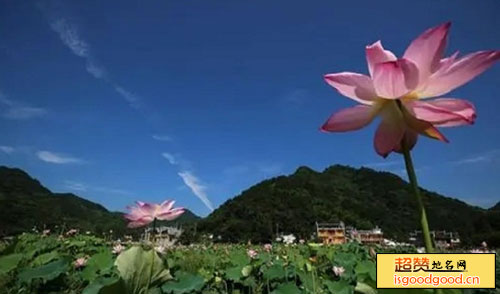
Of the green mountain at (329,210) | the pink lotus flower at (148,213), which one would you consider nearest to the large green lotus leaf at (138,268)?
the pink lotus flower at (148,213)

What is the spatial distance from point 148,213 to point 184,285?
1.70 ft

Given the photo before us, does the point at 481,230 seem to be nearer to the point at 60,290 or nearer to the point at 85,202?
the point at 60,290

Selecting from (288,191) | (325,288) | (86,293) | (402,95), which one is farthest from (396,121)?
(288,191)

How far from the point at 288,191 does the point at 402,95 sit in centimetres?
4567

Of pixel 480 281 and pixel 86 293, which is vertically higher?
pixel 480 281

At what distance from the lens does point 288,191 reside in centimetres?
4584

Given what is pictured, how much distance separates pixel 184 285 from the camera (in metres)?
1.96

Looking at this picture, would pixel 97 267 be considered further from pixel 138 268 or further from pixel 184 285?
pixel 138 268

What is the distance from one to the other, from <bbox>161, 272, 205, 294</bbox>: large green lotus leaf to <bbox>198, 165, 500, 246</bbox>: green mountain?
23.0m

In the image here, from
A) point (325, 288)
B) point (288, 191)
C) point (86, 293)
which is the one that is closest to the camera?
point (86, 293)

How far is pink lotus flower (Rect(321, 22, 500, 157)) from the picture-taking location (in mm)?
601

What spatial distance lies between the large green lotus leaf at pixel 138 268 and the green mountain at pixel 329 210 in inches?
931

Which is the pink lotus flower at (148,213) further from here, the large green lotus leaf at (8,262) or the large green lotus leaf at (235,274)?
the large green lotus leaf at (235,274)

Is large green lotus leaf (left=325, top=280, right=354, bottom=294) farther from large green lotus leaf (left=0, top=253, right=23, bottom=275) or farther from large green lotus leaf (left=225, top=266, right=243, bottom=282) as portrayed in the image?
large green lotus leaf (left=0, top=253, right=23, bottom=275)
